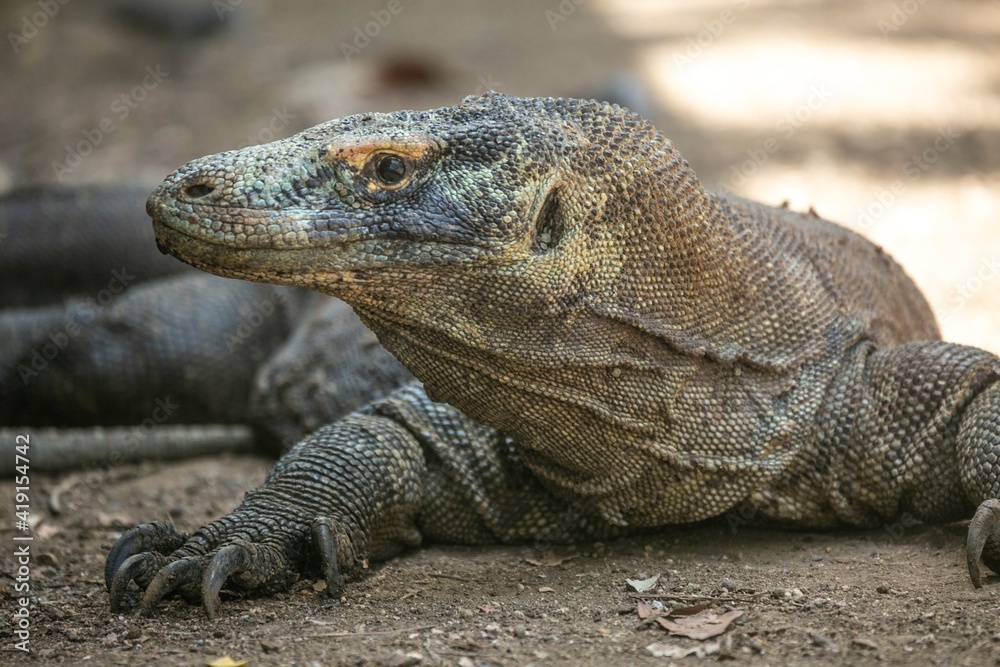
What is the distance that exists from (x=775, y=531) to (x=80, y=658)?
2599mm

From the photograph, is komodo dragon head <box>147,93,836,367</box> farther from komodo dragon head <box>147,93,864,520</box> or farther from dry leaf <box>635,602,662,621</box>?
dry leaf <box>635,602,662,621</box>

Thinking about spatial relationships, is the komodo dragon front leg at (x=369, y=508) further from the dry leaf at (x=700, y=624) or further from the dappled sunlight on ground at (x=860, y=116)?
the dappled sunlight on ground at (x=860, y=116)

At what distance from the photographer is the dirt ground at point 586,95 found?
3643 millimetres

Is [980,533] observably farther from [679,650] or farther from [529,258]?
[529,258]

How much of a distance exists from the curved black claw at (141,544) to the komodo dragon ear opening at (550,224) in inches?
71.5

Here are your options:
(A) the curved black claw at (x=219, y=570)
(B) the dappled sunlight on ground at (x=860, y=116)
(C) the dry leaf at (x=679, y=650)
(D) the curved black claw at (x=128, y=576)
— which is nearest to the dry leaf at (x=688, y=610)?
(C) the dry leaf at (x=679, y=650)

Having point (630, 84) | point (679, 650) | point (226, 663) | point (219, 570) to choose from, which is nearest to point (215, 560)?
point (219, 570)

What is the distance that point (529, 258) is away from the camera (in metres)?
3.66

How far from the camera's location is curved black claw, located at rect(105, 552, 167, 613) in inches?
158

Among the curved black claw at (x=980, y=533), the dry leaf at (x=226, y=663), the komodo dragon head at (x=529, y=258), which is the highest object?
the komodo dragon head at (x=529, y=258)

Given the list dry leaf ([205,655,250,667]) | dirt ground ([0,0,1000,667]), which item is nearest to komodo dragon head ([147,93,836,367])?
dirt ground ([0,0,1000,667])

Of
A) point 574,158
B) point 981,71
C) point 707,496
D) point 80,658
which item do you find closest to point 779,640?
point 707,496

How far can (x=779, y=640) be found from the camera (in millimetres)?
3498

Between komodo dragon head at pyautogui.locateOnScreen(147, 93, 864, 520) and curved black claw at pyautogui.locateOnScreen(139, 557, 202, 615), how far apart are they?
1.07 m
